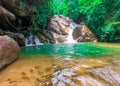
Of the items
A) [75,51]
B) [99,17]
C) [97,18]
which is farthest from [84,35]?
[75,51]

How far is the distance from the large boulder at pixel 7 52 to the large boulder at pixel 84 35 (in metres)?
13.6

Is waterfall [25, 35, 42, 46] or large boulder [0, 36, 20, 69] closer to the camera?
large boulder [0, 36, 20, 69]

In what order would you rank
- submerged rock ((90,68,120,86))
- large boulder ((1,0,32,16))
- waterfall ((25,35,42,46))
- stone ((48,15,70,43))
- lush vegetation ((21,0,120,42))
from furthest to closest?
stone ((48,15,70,43)) < lush vegetation ((21,0,120,42)) < waterfall ((25,35,42,46)) < large boulder ((1,0,32,16)) < submerged rock ((90,68,120,86))

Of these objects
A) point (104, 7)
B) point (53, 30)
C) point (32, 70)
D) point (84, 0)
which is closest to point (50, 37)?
point (53, 30)

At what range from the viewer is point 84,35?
1950 centimetres

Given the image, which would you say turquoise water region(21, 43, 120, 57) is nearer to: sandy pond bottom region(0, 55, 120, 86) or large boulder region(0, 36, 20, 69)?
large boulder region(0, 36, 20, 69)

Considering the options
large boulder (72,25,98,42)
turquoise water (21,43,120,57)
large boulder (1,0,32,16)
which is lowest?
turquoise water (21,43,120,57)

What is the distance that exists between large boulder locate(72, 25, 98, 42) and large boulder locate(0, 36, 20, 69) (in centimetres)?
1362

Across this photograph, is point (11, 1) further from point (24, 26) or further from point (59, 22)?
point (59, 22)

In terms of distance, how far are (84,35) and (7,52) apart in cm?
1476

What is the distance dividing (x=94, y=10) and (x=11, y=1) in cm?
1127

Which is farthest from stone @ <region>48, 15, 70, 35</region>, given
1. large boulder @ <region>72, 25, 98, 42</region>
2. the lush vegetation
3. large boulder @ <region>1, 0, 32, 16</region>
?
large boulder @ <region>1, 0, 32, 16</region>

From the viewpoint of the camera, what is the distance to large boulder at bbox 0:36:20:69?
5414 millimetres

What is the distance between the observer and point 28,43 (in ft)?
50.5
